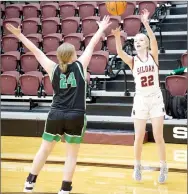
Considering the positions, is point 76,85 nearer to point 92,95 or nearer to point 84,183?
point 84,183

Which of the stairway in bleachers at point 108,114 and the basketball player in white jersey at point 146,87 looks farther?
the stairway in bleachers at point 108,114

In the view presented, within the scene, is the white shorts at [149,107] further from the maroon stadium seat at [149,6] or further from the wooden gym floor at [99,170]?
the maroon stadium seat at [149,6]

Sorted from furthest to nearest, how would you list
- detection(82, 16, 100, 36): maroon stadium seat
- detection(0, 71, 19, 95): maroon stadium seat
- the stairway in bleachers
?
detection(82, 16, 100, 36): maroon stadium seat, detection(0, 71, 19, 95): maroon stadium seat, the stairway in bleachers

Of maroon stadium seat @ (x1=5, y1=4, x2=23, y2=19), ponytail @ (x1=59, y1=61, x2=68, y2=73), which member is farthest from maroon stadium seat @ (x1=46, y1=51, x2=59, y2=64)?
ponytail @ (x1=59, y1=61, x2=68, y2=73)

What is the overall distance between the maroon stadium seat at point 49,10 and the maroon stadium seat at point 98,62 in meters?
2.69

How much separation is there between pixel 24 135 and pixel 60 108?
3528mm

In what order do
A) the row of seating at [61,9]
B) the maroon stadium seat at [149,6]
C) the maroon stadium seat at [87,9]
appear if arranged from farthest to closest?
the maroon stadium seat at [87,9], the row of seating at [61,9], the maroon stadium seat at [149,6]

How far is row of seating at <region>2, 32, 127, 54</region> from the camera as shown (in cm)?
788

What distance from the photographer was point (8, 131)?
680 cm

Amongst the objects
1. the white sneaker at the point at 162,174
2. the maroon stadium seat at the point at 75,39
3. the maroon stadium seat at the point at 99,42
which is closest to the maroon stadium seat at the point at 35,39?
the maroon stadium seat at the point at 75,39

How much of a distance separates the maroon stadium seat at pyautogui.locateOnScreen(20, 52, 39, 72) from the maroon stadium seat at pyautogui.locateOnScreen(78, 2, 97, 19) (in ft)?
6.53

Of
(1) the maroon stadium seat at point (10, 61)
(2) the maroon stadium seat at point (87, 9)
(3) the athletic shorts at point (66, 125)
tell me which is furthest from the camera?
(2) the maroon stadium seat at point (87, 9)

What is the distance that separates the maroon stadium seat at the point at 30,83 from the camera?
7230 mm

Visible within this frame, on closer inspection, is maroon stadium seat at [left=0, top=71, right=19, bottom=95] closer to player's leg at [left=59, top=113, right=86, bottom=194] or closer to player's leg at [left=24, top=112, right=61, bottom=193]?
player's leg at [left=24, top=112, right=61, bottom=193]
